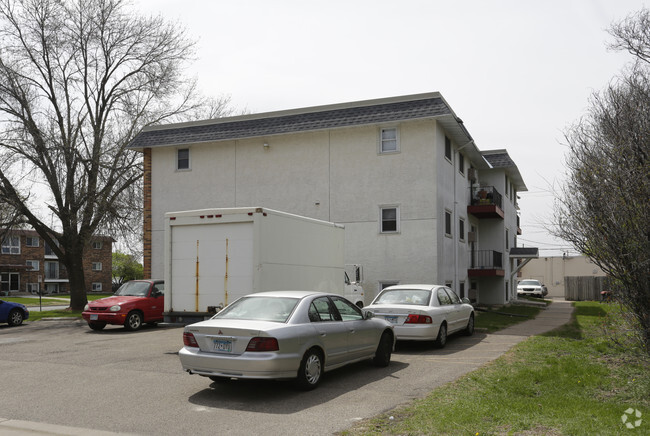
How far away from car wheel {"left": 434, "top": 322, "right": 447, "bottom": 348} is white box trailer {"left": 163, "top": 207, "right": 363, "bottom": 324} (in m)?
3.47

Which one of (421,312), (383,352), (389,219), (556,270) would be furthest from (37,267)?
(383,352)

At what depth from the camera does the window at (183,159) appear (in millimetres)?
26117

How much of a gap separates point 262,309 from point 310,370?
119 centimetres

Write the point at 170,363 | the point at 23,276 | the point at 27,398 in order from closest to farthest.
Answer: the point at 27,398
the point at 170,363
the point at 23,276

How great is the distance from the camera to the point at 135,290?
1902cm

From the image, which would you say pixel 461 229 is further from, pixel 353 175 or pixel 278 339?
pixel 278 339

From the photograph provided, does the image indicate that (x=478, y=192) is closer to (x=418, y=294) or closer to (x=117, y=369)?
(x=418, y=294)

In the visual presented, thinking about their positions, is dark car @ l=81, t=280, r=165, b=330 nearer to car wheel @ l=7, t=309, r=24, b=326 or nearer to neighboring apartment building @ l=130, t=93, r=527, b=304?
car wheel @ l=7, t=309, r=24, b=326

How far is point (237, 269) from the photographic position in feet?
42.1

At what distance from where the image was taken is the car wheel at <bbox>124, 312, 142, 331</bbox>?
58.4ft

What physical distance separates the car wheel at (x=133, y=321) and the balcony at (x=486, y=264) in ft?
51.6

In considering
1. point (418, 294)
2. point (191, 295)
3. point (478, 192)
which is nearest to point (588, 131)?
point (418, 294)

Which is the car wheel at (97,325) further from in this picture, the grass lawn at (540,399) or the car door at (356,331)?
the grass lawn at (540,399)

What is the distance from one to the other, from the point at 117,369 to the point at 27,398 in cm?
233
